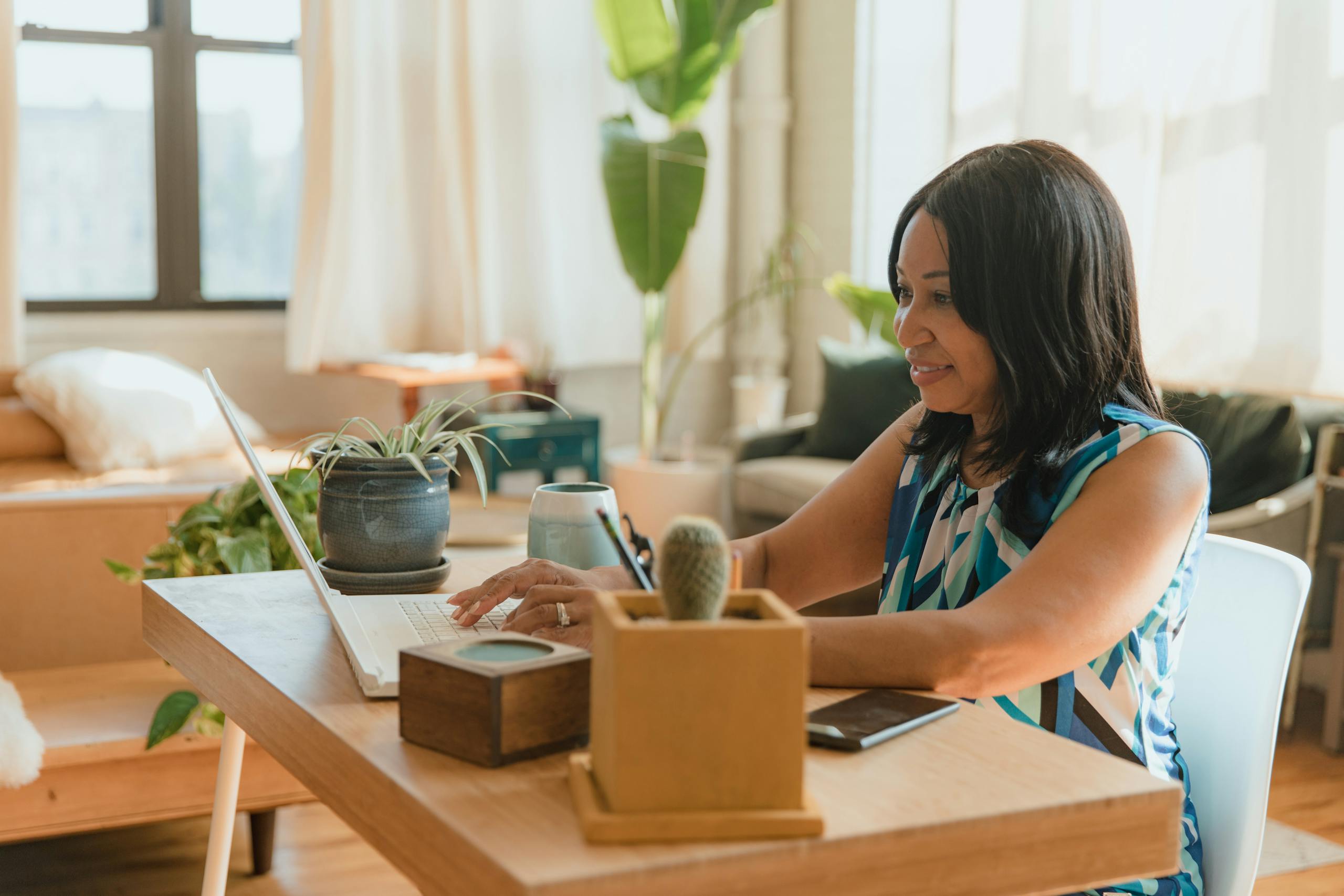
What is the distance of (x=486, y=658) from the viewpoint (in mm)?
814

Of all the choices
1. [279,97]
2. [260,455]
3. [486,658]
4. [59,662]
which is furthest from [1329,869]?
[279,97]

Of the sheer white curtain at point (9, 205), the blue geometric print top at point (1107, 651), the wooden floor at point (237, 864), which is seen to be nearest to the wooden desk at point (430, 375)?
the sheer white curtain at point (9, 205)

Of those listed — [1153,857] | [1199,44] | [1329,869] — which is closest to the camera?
[1153,857]

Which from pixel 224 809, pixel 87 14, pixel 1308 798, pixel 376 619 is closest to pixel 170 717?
pixel 224 809

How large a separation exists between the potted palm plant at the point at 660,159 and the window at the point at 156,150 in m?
1.42

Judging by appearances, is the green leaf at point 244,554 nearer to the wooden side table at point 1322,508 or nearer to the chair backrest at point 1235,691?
the chair backrest at point 1235,691

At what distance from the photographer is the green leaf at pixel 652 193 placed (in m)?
4.26

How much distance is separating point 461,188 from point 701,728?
4.63 m

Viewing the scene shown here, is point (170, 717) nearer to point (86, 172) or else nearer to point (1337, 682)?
point (1337, 682)

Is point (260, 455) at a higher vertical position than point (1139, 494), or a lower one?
lower

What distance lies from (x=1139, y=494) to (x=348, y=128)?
4.22 m

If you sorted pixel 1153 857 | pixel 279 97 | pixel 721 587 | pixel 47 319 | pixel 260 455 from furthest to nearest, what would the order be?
pixel 279 97
pixel 47 319
pixel 260 455
pixel 1153 857
pixel 721 587

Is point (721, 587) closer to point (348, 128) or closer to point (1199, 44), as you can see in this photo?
point (1199, 44)

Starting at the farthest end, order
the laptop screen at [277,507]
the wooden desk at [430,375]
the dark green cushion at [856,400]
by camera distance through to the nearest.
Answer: the wooden desk at [430,375] → the dark green cushion at [856,400] → the laptop screen at [277,507]
